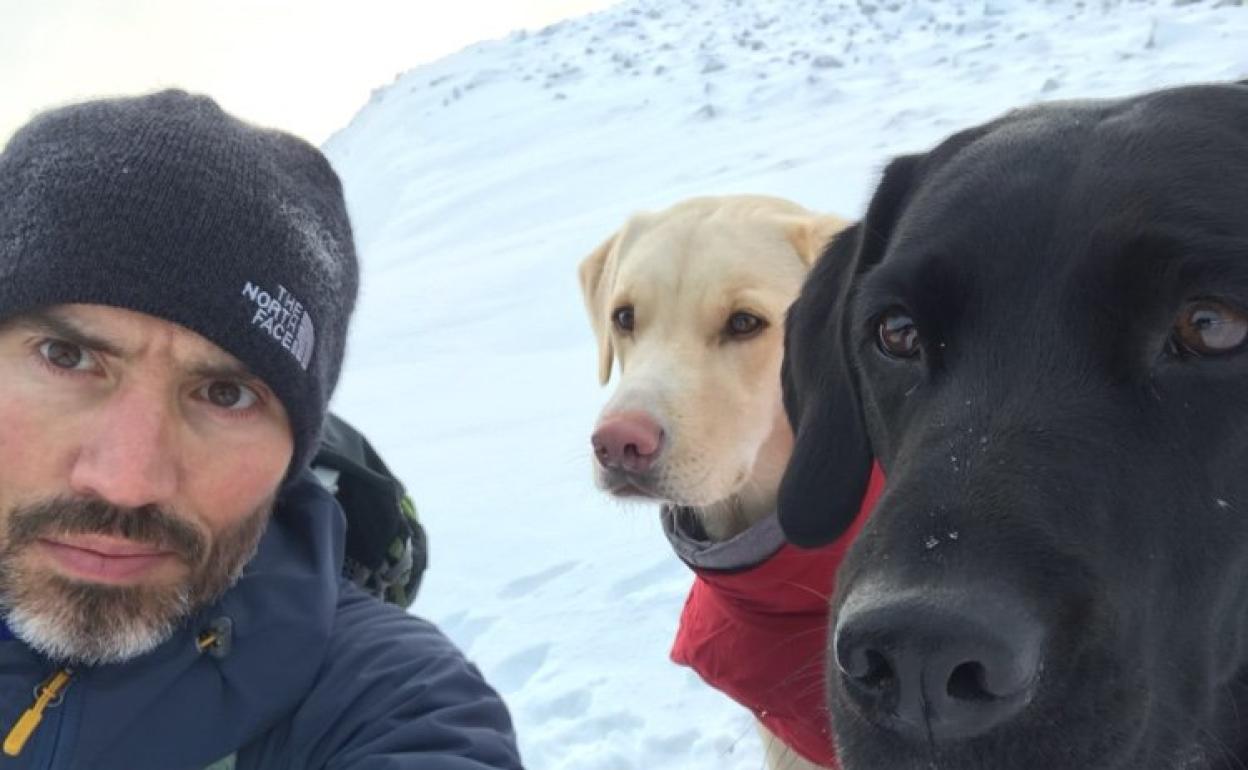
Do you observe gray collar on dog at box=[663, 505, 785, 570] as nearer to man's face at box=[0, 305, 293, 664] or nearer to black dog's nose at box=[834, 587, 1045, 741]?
man's face at box=[0, 305, 293, 664]

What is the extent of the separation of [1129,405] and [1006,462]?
25 cm

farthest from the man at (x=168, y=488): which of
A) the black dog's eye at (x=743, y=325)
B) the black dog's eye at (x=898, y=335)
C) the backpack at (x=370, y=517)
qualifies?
the black dog's eye at (x=743, y=325)

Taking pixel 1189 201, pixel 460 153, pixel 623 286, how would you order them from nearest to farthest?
pixel 1189 201, pixel 623 286, pixel 460 153

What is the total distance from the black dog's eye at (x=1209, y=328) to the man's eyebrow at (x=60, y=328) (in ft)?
6.70

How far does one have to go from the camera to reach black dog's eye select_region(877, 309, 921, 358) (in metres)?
2.33

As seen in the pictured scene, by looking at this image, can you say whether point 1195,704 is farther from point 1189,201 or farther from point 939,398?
point 1189,201

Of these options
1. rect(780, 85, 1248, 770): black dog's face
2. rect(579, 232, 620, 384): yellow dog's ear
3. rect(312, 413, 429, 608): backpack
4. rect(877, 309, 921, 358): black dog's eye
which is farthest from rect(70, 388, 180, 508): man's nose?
rect(579, 232, 620, 384): yellow dog's ear

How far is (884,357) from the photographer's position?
2.41 metres

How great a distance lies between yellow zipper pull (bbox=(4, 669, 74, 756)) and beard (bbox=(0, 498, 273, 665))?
0.14 feet

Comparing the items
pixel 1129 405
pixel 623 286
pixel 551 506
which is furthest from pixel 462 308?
pixel 1129 405

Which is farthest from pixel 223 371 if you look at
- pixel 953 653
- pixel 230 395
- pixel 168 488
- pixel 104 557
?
pixel 953 653

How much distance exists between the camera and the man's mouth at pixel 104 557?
2.41 meters

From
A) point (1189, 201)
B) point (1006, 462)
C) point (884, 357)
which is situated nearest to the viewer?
point (1006, 462)

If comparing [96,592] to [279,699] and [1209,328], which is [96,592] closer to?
[279,699]
